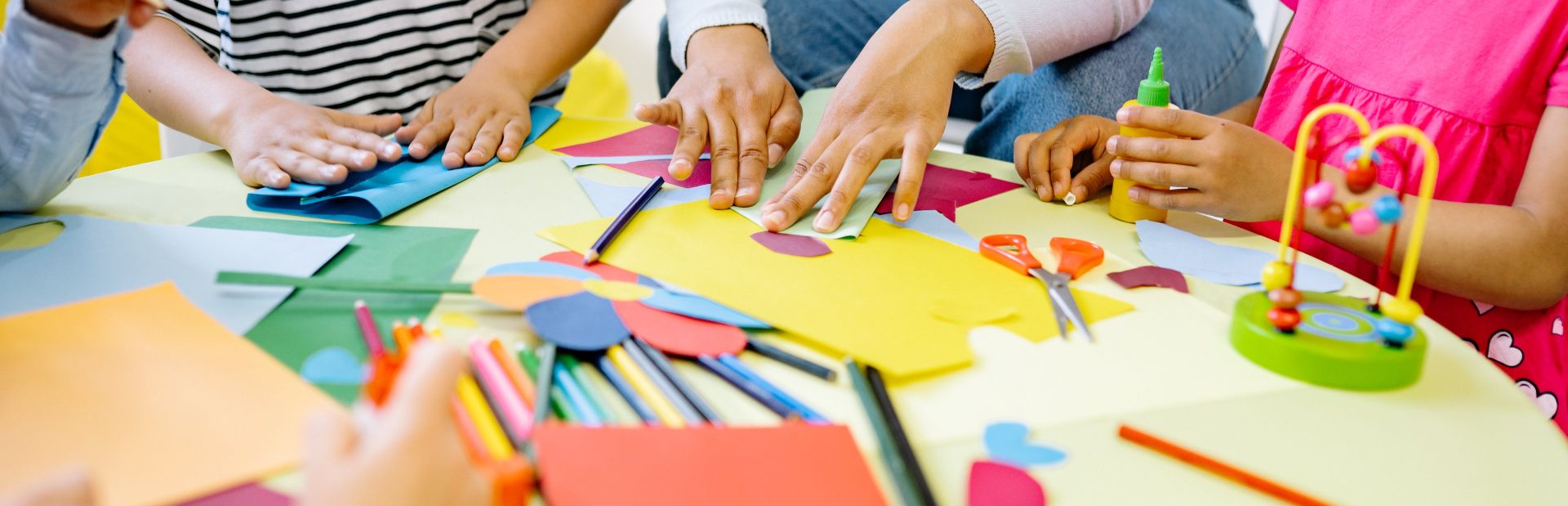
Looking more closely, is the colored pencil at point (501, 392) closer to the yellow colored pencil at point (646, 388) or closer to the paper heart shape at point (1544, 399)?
the yellow colored pencil at point (646, 388)

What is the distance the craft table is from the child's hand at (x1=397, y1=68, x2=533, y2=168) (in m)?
0.20

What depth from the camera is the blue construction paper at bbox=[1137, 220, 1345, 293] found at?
0.62m

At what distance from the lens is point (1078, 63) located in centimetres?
101

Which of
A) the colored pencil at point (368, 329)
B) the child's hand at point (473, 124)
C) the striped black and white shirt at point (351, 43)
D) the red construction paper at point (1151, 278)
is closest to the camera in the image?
the colored pencil at point (368, 329)

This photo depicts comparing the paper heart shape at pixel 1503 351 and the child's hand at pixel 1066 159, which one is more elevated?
the child's hand at pixel 1066 159

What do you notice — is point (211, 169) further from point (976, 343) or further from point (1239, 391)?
point (1239, 391)

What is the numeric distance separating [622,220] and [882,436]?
0.98 feet

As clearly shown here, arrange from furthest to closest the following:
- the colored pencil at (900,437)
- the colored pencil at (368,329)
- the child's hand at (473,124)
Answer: the child's hand at (473,124)
the colored pencil at (368,329)
the colored pencil at (900,437)

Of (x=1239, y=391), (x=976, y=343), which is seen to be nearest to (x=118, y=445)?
(x=976, y=343)

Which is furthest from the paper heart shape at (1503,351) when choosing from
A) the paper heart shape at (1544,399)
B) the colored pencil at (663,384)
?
the colored pencil at (663,384)

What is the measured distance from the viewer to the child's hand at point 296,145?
2.43 ft

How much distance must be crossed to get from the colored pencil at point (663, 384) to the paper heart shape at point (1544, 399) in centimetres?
66

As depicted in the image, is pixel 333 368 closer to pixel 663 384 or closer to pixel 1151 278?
pixel 663 384

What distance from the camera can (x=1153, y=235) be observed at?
27.2 inches
